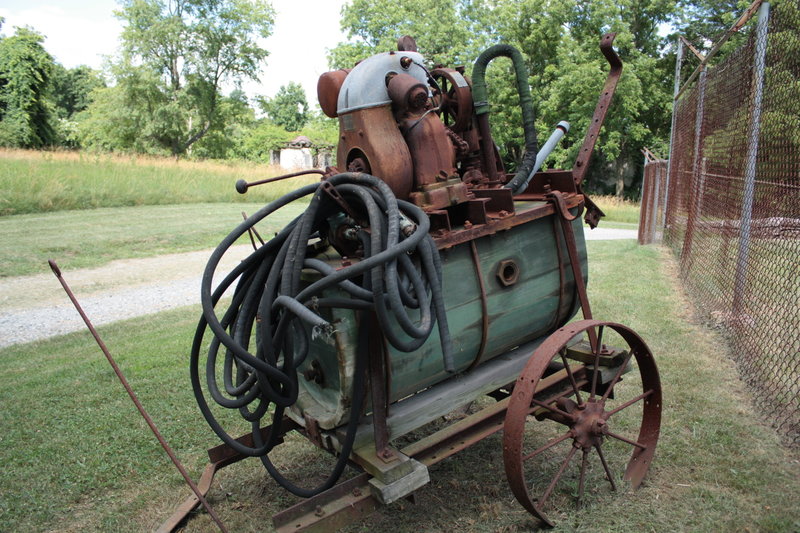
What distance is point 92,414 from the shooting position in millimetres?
3943

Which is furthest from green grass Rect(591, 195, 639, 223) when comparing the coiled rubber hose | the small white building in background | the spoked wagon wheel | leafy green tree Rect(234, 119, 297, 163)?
leafy green tree Rect(234, 119, 297, 163)

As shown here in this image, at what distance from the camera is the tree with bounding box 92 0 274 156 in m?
33.3

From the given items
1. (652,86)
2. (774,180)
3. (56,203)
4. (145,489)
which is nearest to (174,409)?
(145,489)

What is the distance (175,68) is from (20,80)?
10.6m

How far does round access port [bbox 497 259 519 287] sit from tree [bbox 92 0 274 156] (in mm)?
34500

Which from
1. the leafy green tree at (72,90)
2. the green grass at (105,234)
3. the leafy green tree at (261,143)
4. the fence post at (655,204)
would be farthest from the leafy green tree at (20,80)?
the leafy green tree at (72,90)

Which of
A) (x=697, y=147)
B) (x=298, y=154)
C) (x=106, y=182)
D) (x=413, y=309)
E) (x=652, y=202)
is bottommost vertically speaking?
(x=652, y=202)

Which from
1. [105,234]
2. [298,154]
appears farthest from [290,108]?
[105,234]

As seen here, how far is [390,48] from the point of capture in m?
33.3

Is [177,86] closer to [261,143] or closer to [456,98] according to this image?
→ [261,143]

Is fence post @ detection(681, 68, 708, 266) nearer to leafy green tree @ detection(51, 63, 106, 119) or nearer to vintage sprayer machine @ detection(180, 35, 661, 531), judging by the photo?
vintage sprayer machine @ detection(180, 35, 661, 531)

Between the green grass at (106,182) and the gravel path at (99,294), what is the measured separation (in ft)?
17.7

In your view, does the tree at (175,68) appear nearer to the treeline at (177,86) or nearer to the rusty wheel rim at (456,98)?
the treeline at (177,86)

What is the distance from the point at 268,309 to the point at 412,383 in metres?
0.74
